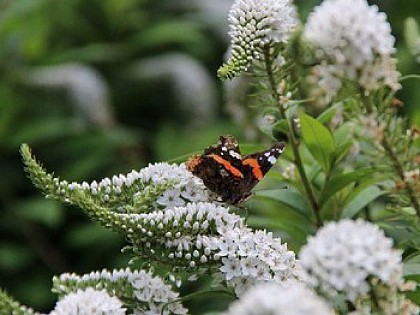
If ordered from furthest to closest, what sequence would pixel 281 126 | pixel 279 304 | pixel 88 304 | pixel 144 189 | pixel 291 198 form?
pixel 291 198 < pixel 281 126 < pixel 144 189 < pixel 88 304 < pixel 279 304

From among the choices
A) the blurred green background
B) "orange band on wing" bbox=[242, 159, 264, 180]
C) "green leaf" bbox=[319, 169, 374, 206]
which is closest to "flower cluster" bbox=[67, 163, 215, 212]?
"orange band on wing" bbox=[242, 159, 264, 180]

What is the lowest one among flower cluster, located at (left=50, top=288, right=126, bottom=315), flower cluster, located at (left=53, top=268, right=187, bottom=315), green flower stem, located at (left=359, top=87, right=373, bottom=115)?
flower cluster, located at (left=50, top=288, right=126, bottom=315)

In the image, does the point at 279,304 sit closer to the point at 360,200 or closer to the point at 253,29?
the point at 253,29

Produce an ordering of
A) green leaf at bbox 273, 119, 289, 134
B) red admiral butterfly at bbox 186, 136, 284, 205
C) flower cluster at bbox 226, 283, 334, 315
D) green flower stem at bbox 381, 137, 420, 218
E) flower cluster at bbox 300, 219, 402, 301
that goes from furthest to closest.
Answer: green leaf at bbox 273, 119, 289, 134 < red admiral butterfly at bbox 186, 136, 284, 205 < green flower stem at bbox 381, 137, 420, 218 < flower cluster at bbox 300, 219, 402, 301 < flower cluster at bbox 226, 283, 334, 315

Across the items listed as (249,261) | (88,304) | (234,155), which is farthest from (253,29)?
(88,304)

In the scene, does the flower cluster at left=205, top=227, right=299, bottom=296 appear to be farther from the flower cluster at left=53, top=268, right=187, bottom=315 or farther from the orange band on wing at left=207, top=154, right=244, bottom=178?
the orange band on wing at left=207, top=154, right=244, bottom=178

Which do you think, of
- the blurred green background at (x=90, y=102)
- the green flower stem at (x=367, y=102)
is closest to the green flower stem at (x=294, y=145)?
the green flower stem at (x=367, y=102)

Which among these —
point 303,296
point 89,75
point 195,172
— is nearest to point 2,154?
point 89,75
